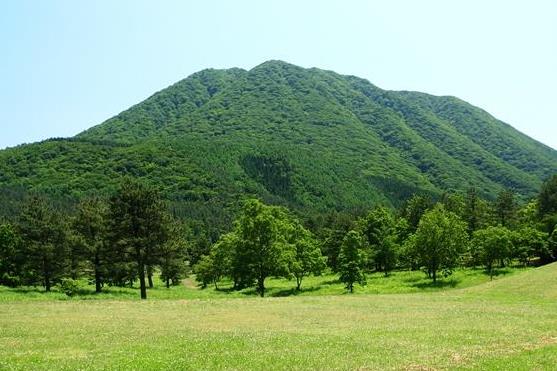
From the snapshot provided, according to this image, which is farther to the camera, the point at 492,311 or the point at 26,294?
the point at 26,294

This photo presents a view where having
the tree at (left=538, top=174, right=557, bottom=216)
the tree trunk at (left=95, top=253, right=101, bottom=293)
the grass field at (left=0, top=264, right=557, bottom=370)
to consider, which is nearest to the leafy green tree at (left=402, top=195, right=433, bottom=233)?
the tree at (left=538, top=174, right=557, bottom=216)

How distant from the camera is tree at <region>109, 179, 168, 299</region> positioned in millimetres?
66812

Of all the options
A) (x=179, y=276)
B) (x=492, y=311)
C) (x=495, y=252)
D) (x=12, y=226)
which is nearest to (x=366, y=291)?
(x=495, y=252)

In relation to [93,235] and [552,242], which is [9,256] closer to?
[93,235]

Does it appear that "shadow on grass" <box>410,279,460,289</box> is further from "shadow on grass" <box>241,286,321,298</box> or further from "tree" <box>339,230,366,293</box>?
"shadow on grass" <box>241,286,321,298</box>

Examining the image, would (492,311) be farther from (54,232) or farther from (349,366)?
(54,232)

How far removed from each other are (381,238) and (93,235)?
6167 cm

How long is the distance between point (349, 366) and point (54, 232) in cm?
6106

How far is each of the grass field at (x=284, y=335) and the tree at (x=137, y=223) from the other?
1386 cm

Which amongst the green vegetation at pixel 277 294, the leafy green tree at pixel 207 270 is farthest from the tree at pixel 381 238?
the leafy green tree at pixel 207 270

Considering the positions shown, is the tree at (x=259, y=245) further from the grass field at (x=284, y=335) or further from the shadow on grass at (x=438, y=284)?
the grass field at (x=284, y=335)

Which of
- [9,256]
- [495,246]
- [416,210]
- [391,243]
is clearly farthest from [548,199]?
[9,256]

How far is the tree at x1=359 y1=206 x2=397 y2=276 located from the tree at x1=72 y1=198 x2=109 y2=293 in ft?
182

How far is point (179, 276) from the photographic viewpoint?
112562 mm
